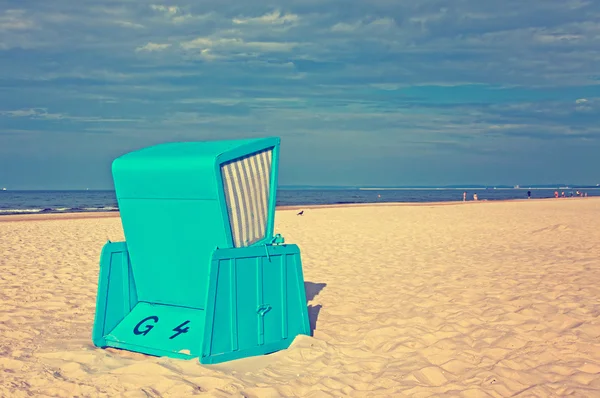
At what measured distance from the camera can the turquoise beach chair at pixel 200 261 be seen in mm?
4738

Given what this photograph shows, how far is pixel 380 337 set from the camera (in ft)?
18.2

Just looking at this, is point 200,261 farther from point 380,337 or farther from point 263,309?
point 380,337

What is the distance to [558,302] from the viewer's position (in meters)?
6.38

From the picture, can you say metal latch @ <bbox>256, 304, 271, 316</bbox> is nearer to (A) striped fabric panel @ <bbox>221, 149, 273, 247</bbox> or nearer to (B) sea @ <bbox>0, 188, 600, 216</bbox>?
(A) striped fabric panel @ <bbox>221, 149, 273, 247</bbox>

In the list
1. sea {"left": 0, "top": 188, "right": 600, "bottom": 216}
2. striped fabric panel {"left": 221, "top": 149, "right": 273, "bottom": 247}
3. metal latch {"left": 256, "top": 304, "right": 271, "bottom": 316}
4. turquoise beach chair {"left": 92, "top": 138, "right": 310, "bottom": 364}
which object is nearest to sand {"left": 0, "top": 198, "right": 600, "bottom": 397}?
turquoise beach chair {"left": 92, "top": 138, "right": 310, "bottom": 364}

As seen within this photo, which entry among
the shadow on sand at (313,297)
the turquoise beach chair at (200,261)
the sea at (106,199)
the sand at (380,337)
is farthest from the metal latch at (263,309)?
the sea at (106,199)

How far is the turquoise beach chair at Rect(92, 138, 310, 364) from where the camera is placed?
187 inches

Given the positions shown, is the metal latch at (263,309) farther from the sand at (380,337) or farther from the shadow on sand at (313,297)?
the shadow on sand at (313,297)

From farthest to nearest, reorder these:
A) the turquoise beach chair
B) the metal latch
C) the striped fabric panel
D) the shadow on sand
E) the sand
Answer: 1. the shadow on sand
2. the metal latch
3. the striped fabric panel
4. the turquoise beach chair
5. the sand

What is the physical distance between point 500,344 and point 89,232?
15088 mm

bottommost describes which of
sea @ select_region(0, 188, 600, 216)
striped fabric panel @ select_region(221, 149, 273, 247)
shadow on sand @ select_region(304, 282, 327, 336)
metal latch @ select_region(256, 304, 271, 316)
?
sea @ select_region(0, 188, 600, 216)

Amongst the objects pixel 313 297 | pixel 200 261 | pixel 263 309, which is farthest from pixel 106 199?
pixel 263 309

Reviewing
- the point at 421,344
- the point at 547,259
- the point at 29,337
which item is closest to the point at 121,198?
the point at 29,337

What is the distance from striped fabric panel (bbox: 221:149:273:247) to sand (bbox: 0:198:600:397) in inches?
41.7
